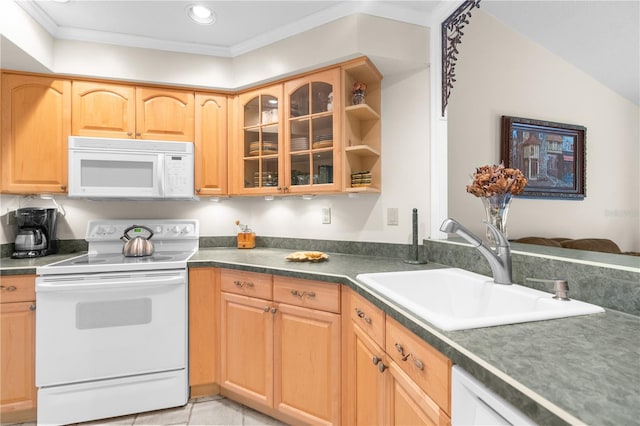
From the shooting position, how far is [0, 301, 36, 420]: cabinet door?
177 cm

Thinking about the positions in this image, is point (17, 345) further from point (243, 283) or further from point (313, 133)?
point (313, 133)

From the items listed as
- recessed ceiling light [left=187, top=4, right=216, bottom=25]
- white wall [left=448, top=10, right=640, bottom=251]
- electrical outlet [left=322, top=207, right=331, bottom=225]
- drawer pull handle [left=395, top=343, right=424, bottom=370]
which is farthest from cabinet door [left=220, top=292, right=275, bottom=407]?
recessed ceiling light [left=187, top=4, right=216, bottom=25]

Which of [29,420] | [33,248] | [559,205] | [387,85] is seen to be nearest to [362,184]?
[387,85]

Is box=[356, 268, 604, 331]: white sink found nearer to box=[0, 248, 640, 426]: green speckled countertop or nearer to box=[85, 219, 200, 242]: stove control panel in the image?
box=[0, 248, 640, 426]: green speckled countertop

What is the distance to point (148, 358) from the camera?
1.89 meters

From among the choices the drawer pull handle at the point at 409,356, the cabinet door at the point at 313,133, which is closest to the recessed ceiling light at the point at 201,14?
the cabinet door at the point at 313,133

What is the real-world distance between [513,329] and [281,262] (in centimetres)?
134

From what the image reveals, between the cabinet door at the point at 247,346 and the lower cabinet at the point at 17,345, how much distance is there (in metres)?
1.05

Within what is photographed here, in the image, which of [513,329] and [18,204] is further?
[18,204]

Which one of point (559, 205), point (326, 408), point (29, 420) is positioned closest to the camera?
point (326, 408)

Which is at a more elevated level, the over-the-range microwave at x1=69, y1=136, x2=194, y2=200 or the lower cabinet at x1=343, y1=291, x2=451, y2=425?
the over-the-range microwave at x1=69, y1=136, x2=194, y2=200

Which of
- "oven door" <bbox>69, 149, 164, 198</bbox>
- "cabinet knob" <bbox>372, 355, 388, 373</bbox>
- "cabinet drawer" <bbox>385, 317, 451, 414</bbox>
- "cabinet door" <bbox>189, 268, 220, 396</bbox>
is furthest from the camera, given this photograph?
"oven door" <bbox>69, 149, 164, 198</bbox>

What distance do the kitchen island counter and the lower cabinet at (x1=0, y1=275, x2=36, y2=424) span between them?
2.01 meters

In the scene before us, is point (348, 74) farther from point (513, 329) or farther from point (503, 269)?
point (513, 329)
